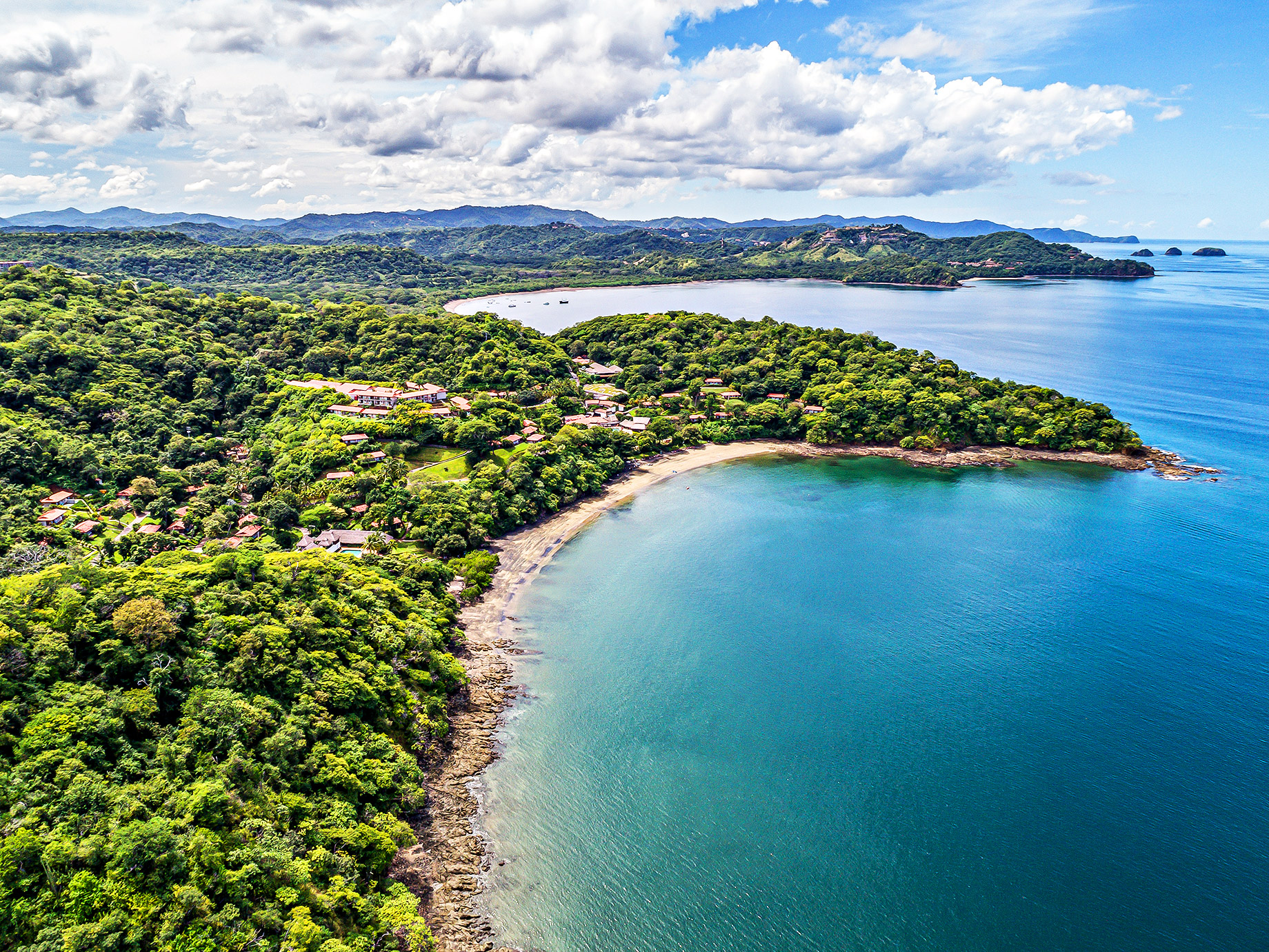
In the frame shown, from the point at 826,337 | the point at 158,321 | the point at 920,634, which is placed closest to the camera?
the point at 920,634

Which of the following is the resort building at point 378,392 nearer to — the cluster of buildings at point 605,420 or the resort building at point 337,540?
the cluster of buildings at point 605,420

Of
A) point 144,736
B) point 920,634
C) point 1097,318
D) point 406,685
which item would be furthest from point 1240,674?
point 1097,318

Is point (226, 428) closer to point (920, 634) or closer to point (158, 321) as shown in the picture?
point (158, 321)

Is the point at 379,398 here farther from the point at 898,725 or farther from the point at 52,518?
the point at 898,725

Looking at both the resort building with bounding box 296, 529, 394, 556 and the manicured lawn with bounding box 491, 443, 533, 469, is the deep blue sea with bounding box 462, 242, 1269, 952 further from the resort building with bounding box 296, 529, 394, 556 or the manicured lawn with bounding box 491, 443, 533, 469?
the resort building with bounding box 296, 529, 394, 556

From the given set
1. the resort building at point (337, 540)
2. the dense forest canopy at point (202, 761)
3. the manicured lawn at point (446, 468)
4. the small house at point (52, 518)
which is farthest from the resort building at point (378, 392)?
the dense forest canopy at point (202, 761)

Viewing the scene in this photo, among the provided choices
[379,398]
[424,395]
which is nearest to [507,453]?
[424,395]

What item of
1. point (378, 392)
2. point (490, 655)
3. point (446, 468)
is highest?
point (378, 392)
